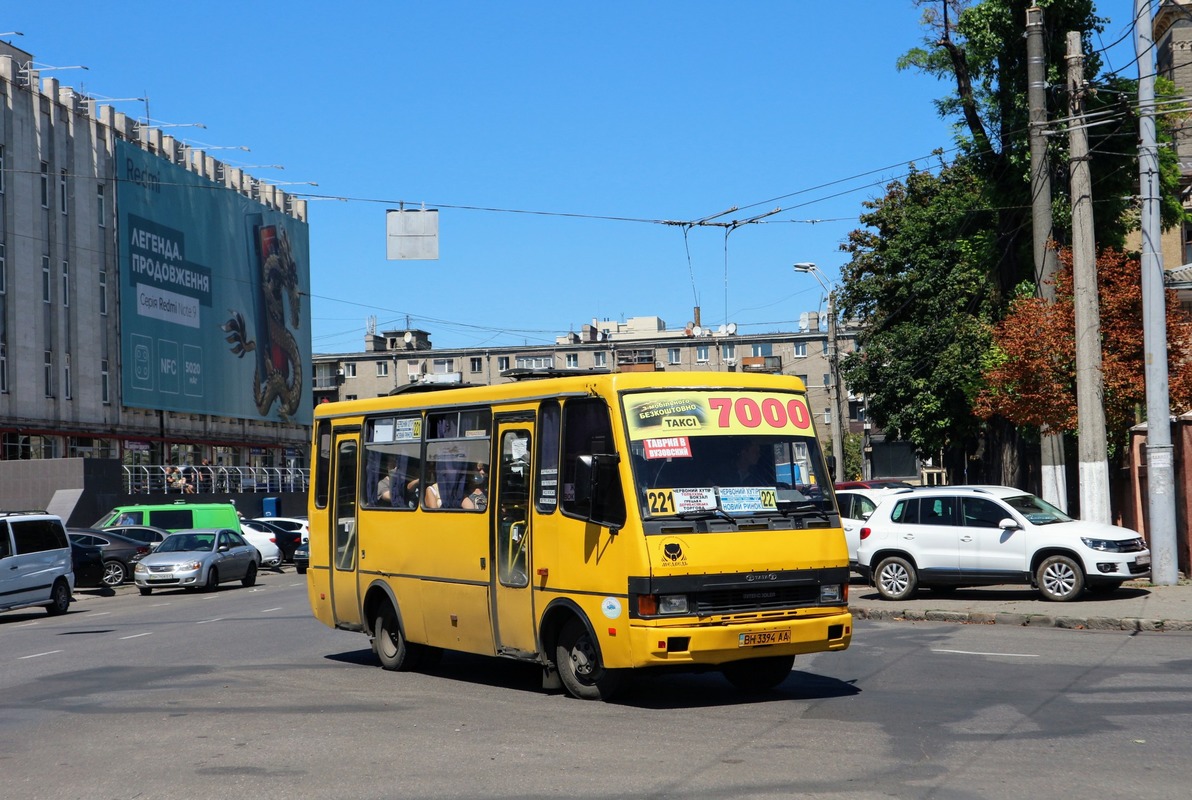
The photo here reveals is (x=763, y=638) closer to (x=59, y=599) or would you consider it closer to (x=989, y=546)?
(x=989, y=546)

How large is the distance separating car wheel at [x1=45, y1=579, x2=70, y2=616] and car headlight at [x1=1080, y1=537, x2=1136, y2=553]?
61.4ft

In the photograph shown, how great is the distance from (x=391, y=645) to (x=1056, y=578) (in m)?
10.0

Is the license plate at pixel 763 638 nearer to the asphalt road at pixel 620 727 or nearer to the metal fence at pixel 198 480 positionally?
the asphalt road at pixel 620 727

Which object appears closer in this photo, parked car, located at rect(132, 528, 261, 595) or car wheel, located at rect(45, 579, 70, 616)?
car wheel, located at rect(45, 579, 70, 616)

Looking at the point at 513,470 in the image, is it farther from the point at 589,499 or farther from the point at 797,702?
the point at 797,702

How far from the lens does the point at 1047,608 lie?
61.7 ft

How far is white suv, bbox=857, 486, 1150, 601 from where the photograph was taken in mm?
19594

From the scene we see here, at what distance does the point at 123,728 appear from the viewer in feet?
36.4

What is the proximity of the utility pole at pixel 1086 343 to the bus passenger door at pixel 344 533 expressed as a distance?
11635mm

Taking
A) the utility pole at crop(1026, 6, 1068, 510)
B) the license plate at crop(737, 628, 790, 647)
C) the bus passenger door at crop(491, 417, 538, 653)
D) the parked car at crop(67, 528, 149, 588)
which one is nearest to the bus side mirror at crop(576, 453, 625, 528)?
the bus passenger door at crop(491, 417, 538, 653)


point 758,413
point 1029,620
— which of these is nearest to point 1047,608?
point 1029,620

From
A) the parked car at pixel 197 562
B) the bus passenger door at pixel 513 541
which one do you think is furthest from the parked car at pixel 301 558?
the bus passenger door at pixel 513 541

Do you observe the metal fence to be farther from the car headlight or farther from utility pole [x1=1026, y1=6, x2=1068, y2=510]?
the car headlight

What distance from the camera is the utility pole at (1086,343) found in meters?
21.2
